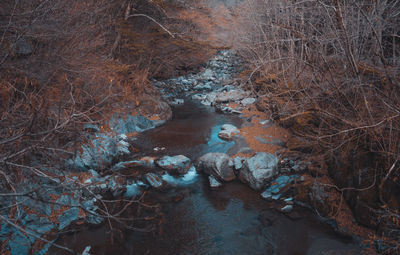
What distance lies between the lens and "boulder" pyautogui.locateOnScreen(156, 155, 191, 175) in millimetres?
5566

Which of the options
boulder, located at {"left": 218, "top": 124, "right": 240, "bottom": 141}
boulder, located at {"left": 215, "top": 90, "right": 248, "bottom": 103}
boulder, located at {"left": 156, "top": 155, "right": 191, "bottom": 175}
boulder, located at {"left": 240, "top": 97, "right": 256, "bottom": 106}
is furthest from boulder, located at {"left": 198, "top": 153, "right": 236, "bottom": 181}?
boulder, located at {"left": 215, "top": 90, "right": 248, "bottom": 103}

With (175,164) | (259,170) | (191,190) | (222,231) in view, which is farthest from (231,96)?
(222,231)

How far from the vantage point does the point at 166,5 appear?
1022 cm

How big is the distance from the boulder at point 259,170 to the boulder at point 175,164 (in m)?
1.19

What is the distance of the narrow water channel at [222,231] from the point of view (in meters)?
3.72

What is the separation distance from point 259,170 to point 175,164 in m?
1.75

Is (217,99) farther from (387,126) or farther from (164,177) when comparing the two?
(387,126)

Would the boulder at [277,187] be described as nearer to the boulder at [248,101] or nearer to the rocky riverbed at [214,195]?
the rocky riverbed at [214,195]

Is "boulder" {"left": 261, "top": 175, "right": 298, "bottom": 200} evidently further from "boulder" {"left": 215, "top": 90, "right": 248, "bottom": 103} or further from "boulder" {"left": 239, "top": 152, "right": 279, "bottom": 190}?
"boulder" {"left": 215, "top": 90, "right": 248, "bottom": 103}

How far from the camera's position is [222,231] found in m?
4.09

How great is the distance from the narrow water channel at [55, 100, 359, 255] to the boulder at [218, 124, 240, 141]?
5.98 feet

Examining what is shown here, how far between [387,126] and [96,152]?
5.22m

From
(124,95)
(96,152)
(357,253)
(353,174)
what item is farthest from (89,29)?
(357,253)

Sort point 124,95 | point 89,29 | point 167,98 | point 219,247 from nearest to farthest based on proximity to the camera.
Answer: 1. point 219,247
2. point 89,29
3. point 124,95
4. point 167,98
